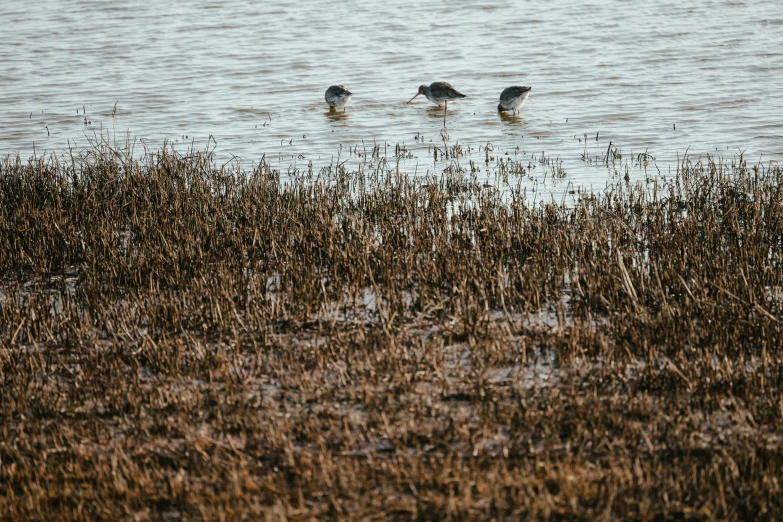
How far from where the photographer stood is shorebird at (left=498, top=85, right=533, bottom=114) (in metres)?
13.2

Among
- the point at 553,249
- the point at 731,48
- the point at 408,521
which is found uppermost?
the point at 731,48

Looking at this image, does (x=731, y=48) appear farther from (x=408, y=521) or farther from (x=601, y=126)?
(x=408, y=521)

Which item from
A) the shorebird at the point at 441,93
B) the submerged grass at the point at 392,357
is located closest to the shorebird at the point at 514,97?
the shorebird at the point at 441,93

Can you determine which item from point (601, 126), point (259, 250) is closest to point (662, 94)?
point (601, 126)

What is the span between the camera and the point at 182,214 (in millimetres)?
8008

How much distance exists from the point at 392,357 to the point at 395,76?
1202 centimetres

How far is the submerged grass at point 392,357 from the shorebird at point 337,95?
583 cm

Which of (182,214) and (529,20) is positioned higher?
(529,20)

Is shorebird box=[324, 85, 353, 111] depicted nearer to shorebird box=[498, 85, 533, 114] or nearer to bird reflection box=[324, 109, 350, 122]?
bird reflection box=[324, 109, 350, 122]

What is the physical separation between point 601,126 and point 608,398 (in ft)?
27.5

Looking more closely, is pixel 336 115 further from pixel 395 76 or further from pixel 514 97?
pixel 395 76

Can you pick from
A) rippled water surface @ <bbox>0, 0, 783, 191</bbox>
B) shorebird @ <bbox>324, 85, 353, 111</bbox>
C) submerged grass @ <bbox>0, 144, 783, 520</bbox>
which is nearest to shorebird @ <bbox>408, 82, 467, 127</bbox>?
rippled water surface @ <bbox>0, 0, 783, 191</bbox>

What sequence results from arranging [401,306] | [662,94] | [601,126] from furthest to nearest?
[662,94] → [601,126] → [401,306]

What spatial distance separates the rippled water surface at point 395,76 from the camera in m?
12.1
